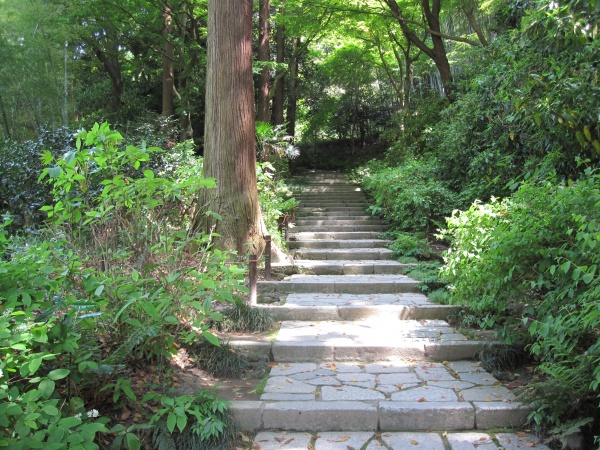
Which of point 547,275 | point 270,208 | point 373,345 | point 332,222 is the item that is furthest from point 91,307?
point 332,222

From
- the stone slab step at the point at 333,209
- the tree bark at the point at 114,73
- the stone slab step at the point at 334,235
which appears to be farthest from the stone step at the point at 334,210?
the tree bark at the point at 114,73

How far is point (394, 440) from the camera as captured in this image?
307 centimetres

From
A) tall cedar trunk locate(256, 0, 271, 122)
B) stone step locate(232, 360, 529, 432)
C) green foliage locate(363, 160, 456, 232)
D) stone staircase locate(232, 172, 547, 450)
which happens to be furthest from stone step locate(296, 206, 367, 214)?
stone step locate(232, 360, 529, 432)

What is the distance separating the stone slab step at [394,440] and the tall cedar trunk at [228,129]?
2996mm

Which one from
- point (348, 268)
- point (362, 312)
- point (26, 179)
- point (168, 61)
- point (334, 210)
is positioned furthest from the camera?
point (168, 61)

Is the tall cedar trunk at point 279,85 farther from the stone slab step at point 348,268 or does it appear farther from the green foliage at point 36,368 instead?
the green foliage at point 36,368

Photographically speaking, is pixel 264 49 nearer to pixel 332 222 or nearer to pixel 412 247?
pixel 332 222

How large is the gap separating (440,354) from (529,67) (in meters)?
4.20

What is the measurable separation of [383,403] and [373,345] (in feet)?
3.15

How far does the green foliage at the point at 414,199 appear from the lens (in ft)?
26.4

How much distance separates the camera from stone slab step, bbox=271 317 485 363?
4234 mm

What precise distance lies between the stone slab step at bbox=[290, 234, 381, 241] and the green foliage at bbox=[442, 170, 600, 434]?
4.58 meters

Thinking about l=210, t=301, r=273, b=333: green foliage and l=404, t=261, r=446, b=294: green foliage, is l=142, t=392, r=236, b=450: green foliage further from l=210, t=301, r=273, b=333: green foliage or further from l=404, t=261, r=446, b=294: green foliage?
l=404, t=261, r=446, b=294: green foliage

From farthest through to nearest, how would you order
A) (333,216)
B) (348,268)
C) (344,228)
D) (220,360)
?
(333,216) < (344,228) < (348,268) < (220,360)
